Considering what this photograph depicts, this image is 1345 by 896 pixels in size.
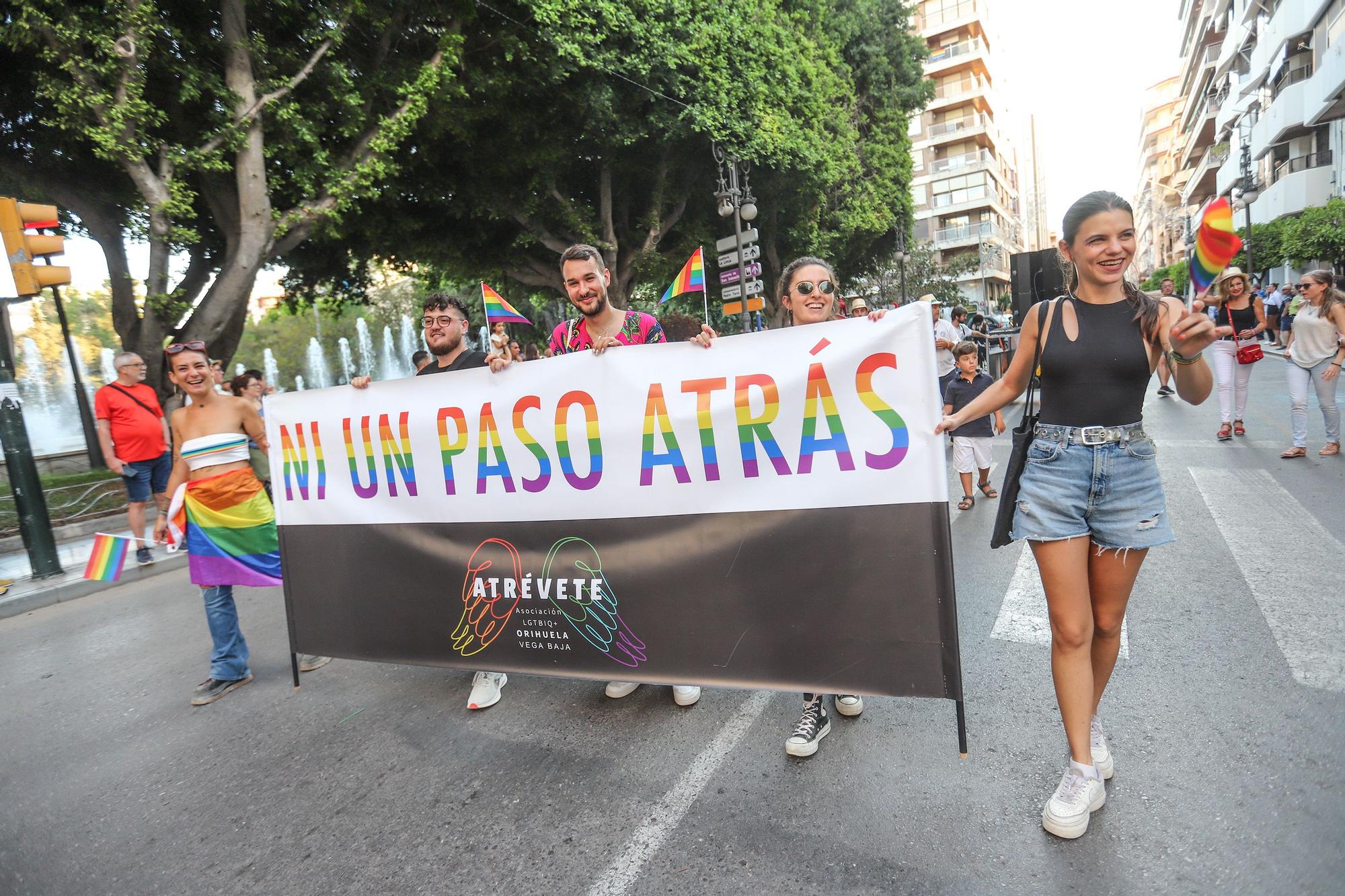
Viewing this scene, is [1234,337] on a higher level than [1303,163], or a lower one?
lower

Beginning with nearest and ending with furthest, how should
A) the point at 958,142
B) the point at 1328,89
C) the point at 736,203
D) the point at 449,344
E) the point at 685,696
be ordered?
the point at 685,696, the point at 449,344, the point at 736,203, the point at 1328,89, the point at 958,142

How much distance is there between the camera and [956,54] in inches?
2436

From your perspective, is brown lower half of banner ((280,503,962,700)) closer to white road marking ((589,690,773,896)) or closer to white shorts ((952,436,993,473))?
white road marking ((589,690,773,896))

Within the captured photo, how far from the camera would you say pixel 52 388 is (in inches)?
1007

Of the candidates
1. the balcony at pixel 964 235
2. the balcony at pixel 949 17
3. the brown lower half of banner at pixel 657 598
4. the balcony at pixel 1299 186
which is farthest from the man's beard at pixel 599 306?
the balcony at pixel 949 17

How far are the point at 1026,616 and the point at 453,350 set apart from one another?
3.34 metres

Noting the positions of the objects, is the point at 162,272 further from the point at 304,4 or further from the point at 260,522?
the point at 260,522

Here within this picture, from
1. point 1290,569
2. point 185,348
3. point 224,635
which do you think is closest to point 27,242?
point 185,348

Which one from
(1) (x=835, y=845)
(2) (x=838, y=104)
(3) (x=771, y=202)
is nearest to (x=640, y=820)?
(1) (x=835, y=845)

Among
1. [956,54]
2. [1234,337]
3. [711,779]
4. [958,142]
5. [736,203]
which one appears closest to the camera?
[711,779]

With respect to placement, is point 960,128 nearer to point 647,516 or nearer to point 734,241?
point 734,241

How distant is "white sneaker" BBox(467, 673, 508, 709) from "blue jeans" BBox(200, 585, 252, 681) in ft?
4.84

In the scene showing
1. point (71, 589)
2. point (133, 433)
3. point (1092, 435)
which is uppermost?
point (133, 433)

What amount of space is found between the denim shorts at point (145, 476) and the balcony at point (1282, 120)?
35.4 metres
